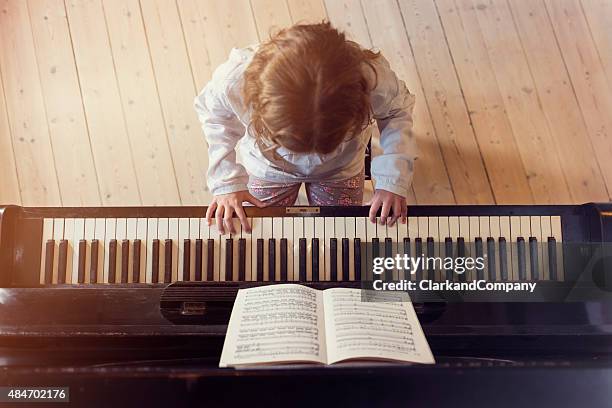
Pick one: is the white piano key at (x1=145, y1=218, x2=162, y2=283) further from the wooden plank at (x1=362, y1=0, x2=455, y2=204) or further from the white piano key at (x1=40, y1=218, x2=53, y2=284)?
the wooden plank at (x1=362, y1=0, x2=455, y2=204)

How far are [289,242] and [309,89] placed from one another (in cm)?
36

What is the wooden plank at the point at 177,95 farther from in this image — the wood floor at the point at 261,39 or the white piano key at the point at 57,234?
the white piano key at the point at 57,234

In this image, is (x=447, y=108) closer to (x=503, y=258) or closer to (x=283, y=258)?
(x=503, y=258)

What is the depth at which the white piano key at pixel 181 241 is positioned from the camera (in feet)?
3.27

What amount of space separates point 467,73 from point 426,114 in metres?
0.20

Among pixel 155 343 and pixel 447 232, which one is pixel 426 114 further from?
pixel 155 343

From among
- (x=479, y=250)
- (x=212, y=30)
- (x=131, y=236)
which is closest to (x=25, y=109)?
(x=212, y=30)

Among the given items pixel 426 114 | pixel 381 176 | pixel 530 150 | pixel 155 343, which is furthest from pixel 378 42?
pixel 155 343

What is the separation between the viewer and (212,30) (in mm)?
1629

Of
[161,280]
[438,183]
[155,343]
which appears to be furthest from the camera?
[438,183]

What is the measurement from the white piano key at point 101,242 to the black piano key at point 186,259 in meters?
0.16

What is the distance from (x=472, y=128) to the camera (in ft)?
5.17

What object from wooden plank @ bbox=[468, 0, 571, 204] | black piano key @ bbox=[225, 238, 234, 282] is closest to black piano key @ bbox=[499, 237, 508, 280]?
black piano key @ bbox=[225, 238, 234, 282]

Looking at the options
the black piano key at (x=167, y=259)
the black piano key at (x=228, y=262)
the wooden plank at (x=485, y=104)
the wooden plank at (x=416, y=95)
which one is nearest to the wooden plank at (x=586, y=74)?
the wooden plank at (x=485, y=104)
